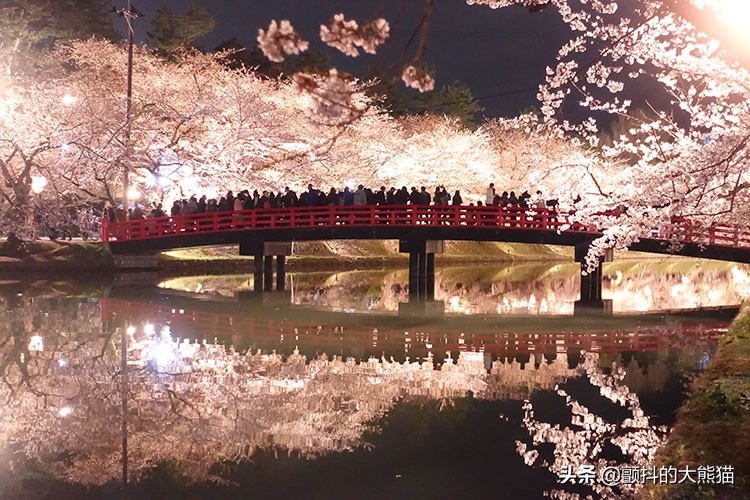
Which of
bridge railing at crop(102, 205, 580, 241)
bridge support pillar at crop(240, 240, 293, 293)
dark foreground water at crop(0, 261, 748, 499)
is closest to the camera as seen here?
dark foreground water at crop(0, 261, 748, 499)

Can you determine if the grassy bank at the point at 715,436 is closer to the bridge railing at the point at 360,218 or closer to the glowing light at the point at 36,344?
the glowing light at the point at 36,344

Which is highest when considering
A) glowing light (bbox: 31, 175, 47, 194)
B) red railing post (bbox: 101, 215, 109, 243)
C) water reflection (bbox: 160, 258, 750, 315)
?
glowing light (bbox: 31, 175, 47, 194)

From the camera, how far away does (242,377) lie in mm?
12844

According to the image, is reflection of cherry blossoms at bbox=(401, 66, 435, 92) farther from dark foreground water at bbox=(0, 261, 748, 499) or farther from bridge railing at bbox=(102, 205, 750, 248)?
bridge railing at bbox=(102, 205, 750, 248)

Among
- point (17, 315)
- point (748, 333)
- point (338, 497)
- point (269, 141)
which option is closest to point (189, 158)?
point (269, 141)

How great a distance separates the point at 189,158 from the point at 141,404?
22.2 metres

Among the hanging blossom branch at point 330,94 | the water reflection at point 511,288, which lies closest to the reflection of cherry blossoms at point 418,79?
the hanging blossom branch at point 330,94

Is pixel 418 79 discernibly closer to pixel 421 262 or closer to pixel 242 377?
pixel 242 377

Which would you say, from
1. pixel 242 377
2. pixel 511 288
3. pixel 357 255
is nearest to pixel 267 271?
pixel 511 288

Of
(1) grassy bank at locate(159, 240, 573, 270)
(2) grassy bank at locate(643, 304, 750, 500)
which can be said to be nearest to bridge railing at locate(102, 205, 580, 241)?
(1) grassy bank at locate(159, 240, 573, 270)

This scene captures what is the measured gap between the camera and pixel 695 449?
24.8ft

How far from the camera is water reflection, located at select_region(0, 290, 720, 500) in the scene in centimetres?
914

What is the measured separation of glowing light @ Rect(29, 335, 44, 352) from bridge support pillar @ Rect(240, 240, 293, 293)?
41.1 feet

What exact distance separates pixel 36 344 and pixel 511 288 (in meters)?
18.3
